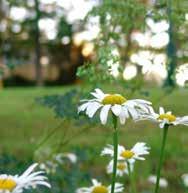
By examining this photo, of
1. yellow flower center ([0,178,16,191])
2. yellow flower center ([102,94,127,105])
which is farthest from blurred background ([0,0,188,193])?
yellow flower center ([0,178,16,191])

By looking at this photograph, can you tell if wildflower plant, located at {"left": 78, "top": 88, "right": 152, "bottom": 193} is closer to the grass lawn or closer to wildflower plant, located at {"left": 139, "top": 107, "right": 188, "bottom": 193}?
wildflower plant, located at {"left": 139, "top": 107, "right": 188, "bottom": 193}

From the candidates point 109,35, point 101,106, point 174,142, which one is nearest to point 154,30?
point 109,35

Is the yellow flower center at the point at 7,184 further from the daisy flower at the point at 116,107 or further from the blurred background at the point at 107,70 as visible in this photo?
the blurred background at the point at 107,70

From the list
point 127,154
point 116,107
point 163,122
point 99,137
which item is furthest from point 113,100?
point 99,137

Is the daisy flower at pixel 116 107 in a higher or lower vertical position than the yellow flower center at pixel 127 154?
higher

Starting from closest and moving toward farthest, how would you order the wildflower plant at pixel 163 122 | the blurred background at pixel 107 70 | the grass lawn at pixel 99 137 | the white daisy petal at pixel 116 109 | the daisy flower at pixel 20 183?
the daisy flower at pixel 20 183, the white daisy petal at pixel 116 109, the wildflower plant at pixel 163 122, the blurred background at pixel 107 70, the grass lawn at pixel 99 137

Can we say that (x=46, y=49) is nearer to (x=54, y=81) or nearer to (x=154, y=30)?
(x=54, y=81)

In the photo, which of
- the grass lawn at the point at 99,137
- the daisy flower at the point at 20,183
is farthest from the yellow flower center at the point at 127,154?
the grass lawn at the point at 99,137

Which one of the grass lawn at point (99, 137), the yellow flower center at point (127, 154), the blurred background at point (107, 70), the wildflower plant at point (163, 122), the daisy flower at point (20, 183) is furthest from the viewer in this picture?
the grass lawn at point (99, 137)
